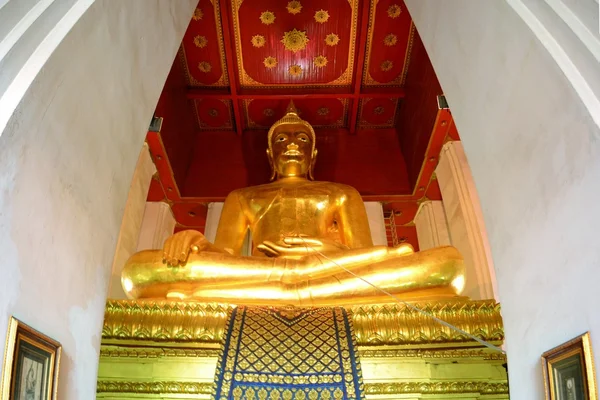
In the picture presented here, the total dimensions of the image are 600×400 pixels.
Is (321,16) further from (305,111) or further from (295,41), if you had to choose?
(305,111)

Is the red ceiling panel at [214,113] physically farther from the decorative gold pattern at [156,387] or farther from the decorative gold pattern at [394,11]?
the decorative gold pattern at [156,387]

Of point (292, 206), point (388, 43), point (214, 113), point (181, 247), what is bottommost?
point (181, 247)

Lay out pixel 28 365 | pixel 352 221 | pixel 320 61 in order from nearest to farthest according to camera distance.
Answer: pixel 28 365 → pixel 352 221 → pixel 320 61

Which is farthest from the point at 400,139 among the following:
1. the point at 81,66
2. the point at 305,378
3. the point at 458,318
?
the point at 81,66

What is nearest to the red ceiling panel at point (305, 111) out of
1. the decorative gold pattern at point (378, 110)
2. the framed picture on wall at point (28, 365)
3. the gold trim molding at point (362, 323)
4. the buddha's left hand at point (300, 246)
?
the decorative gold pattern at point (378, 110)

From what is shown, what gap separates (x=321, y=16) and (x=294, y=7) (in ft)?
0.87

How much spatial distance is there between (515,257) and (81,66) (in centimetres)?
139

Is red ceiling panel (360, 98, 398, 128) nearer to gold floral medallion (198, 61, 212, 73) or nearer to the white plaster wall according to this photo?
gold floral medallion (198, 61, 212, 73)

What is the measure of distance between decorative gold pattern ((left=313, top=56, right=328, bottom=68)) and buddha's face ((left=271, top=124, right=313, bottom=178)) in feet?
2.62

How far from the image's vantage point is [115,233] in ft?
5.99

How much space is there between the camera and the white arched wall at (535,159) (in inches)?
46.6

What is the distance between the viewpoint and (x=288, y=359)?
2.09 m

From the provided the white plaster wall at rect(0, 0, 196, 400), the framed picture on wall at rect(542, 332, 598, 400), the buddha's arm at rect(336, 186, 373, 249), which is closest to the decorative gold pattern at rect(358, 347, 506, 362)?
the framed picture on wall at rect(542, 332, 598, 400)

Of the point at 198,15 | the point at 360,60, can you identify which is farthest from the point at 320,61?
the point at 198,15
